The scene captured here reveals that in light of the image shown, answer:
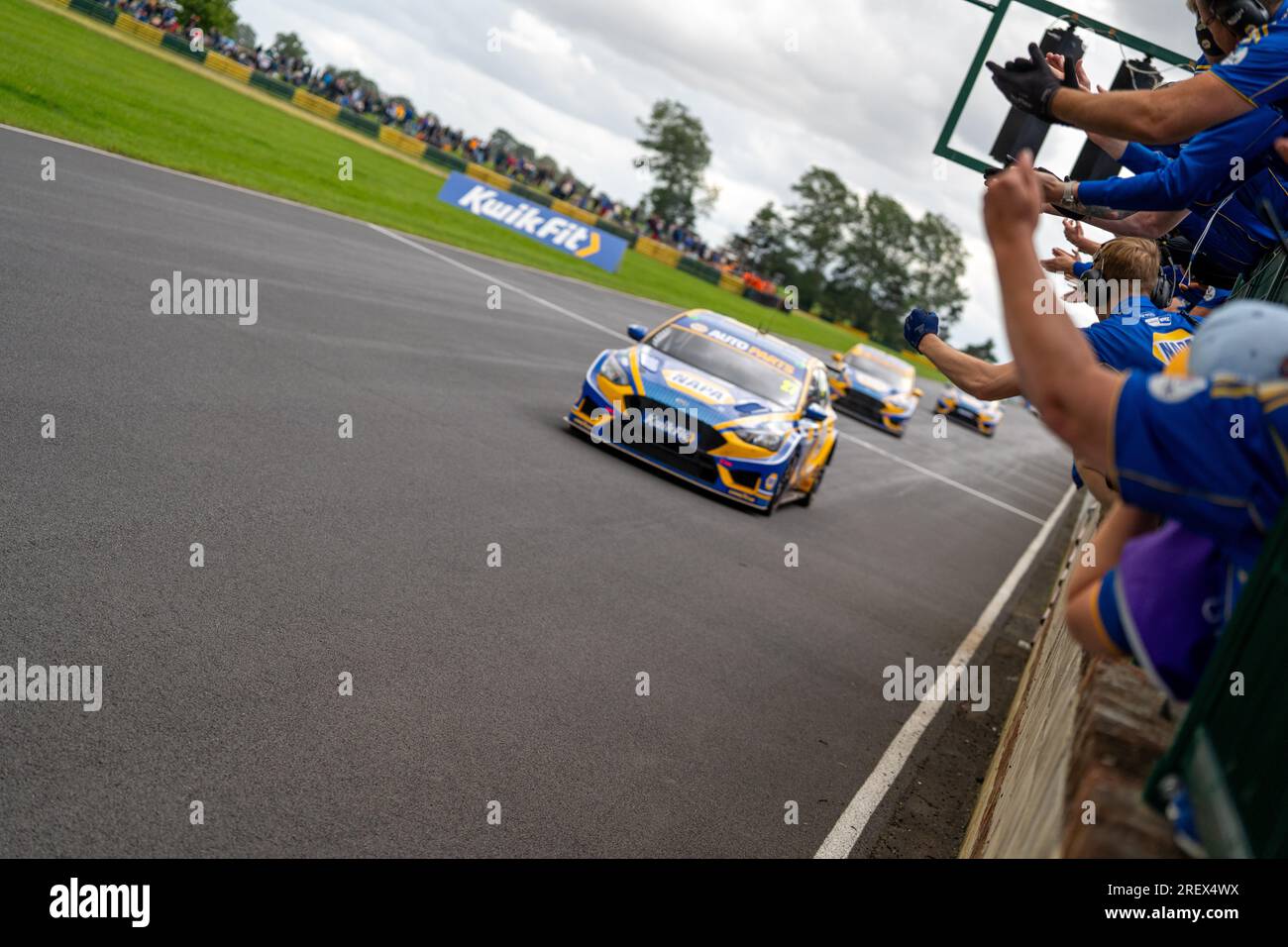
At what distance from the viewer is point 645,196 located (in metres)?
126

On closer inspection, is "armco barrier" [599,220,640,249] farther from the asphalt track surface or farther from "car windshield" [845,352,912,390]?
the asphalt track surface

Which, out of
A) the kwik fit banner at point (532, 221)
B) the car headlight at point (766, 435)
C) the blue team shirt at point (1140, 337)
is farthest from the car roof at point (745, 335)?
the kwik fit banner at point (532, 221)

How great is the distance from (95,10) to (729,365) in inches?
1713

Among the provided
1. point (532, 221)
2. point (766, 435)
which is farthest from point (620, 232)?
point (766, 435)

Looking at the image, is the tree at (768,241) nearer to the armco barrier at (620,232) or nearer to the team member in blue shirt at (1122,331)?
the armco barrier at (620,232)

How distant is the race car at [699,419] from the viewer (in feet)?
39.0

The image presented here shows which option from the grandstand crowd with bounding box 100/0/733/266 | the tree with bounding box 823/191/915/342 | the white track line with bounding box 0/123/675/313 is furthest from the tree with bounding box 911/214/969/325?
the white track line with bounding box 0/123/675/313

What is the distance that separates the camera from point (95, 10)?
46.7 m

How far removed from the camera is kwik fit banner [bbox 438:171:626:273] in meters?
40.5

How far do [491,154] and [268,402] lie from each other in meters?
62.8

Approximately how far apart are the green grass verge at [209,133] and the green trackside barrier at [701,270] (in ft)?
52.9

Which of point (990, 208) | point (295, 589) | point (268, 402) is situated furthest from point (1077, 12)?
point (990, 208)

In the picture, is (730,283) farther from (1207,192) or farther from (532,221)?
(1207,192)
